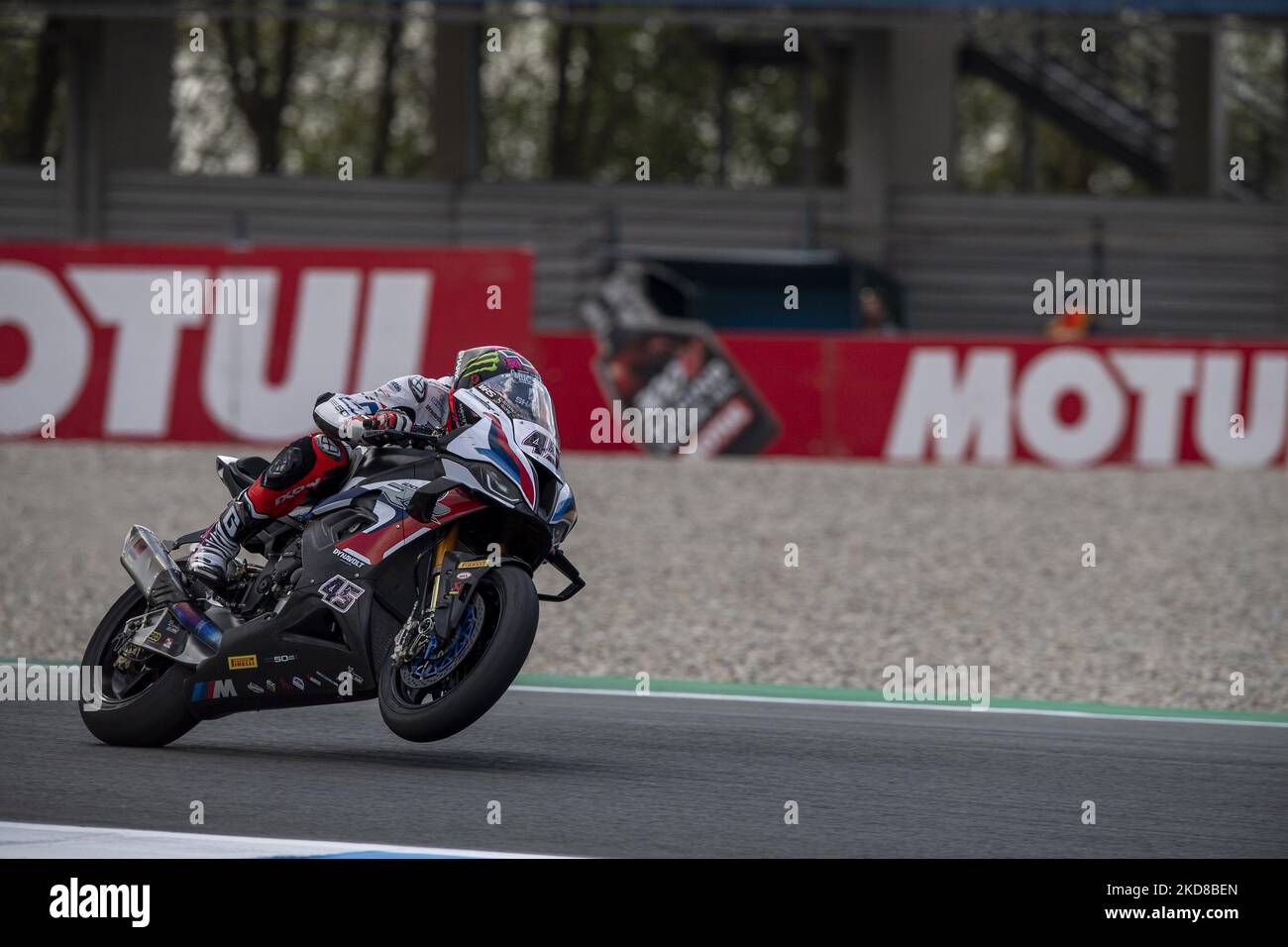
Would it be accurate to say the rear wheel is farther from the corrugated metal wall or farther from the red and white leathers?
the corrugated metal wall

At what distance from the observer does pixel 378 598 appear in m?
6.48

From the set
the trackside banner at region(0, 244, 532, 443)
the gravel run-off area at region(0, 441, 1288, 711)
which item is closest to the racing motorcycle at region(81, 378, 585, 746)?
the gravel run-off area at region(0, 441, 1288, 711)

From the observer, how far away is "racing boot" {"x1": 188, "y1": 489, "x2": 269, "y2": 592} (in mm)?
6887

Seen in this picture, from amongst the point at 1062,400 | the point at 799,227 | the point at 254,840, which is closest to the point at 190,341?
the point at 1062,400

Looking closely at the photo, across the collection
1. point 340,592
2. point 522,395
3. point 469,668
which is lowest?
point 469,668

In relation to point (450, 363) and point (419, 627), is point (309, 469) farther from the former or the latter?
point (450, 363)

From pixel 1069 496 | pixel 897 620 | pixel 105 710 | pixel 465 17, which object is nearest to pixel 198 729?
pixel 105 710

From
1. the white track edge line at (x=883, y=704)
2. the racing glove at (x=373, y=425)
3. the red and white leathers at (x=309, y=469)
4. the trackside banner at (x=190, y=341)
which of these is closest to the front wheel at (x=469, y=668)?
the racing glove at (x=373, y=425)

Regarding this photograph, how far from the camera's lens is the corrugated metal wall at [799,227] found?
24281 mm

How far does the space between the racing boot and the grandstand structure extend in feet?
53.1

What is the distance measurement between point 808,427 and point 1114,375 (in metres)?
2.82

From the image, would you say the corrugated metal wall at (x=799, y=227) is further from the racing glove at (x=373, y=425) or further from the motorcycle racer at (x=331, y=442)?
the racing glove at (x=373, y=425)

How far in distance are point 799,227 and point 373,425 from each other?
19346mm
